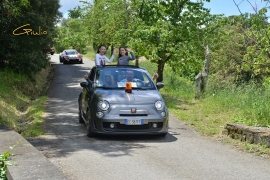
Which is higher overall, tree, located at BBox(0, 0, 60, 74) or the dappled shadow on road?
tree, located at BBox(0, 0, 60, 74)

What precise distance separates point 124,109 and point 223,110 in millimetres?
4907

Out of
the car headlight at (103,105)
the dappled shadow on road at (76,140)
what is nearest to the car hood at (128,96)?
the car headlight at (103,105)

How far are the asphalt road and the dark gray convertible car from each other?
0.99 ft

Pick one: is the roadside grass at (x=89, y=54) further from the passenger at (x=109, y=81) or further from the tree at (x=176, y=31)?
the passenger at (x=109, y=81)

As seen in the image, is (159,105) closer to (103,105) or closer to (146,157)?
(103,105)

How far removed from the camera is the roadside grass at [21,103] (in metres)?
10.8

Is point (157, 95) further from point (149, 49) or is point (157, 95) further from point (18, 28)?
point (18, 28)

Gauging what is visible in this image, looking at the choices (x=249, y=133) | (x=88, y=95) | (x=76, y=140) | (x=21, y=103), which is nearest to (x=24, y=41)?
(x=21, y=103)

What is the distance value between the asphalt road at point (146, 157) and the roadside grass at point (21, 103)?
0.70 m

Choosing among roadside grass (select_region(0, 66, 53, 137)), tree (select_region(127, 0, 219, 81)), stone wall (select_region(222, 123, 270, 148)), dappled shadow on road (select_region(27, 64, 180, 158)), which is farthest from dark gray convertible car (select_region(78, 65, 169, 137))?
tree (select_region(127, 0, 219, 81))

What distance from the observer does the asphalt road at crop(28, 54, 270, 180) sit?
6.44 metres

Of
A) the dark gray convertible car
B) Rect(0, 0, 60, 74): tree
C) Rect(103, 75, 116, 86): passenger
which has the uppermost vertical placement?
Rect(0, 0, 60, 74): tree

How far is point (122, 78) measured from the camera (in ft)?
33.6

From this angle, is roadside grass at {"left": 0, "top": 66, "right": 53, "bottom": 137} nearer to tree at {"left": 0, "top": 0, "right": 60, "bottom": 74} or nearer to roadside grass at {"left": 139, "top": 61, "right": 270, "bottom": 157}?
tree at {"left": 0, "top": 0, "right": 60, "bottom": 74}
